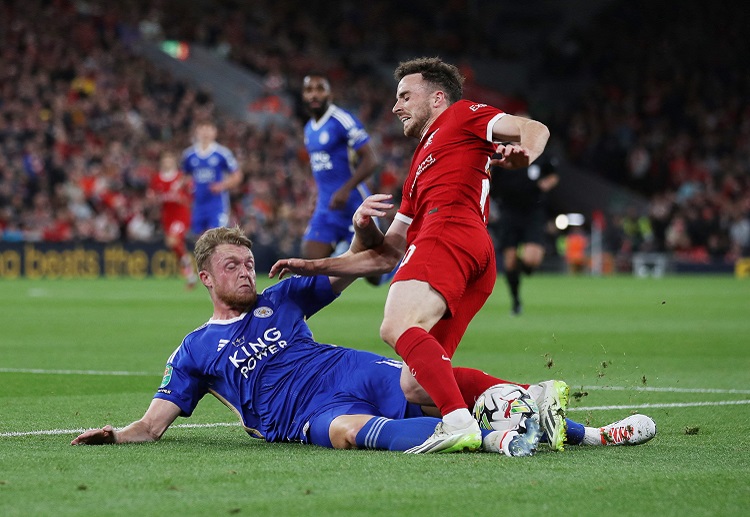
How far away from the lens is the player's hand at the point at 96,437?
18.0 ft

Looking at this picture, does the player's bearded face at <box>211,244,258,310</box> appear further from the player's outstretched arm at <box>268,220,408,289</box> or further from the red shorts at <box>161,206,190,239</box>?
the red shorts at <box>161,206,190,239</box>

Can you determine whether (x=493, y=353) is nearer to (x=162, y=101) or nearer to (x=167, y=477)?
(x=167, y=477)

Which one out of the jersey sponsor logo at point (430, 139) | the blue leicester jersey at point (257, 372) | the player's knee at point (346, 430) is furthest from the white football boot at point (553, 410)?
the jersey sponsor logo at point (430, 139)

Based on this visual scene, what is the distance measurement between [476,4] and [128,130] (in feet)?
61.7

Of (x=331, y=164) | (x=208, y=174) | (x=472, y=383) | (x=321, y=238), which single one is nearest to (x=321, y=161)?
(x=331, y=164)

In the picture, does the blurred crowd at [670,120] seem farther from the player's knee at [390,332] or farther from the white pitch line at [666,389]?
the player's knee at [390,332]

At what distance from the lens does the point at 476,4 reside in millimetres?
46656

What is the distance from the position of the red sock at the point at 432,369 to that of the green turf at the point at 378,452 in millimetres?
268

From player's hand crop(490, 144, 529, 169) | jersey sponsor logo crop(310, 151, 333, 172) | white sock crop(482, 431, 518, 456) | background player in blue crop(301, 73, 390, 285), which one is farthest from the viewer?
jersey sponsor logo crop(310, 151, 333, 172)

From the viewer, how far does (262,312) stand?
19.3ft

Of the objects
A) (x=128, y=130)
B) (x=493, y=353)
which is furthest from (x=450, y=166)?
(x=128, y=130)

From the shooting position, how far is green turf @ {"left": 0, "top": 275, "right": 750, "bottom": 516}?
159 inches

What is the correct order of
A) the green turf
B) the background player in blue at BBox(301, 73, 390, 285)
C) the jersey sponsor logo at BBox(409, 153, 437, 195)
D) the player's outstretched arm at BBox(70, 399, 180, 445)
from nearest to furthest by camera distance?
the green turf < the player's outstretched arm at BBox(70, 399, 180, 445) < the jersey sponsor logo at BBox(409, 153, 437, 195) < the background player in blue at BBox(301, 73, 390, 285)

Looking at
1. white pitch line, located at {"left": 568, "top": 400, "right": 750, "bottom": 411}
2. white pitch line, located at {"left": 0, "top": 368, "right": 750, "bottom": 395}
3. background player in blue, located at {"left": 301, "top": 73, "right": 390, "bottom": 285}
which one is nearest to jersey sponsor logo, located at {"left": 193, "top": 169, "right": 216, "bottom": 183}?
background player in blue, located at {"left": 301, "top": 73, "right": 390, "bottom": 285}
